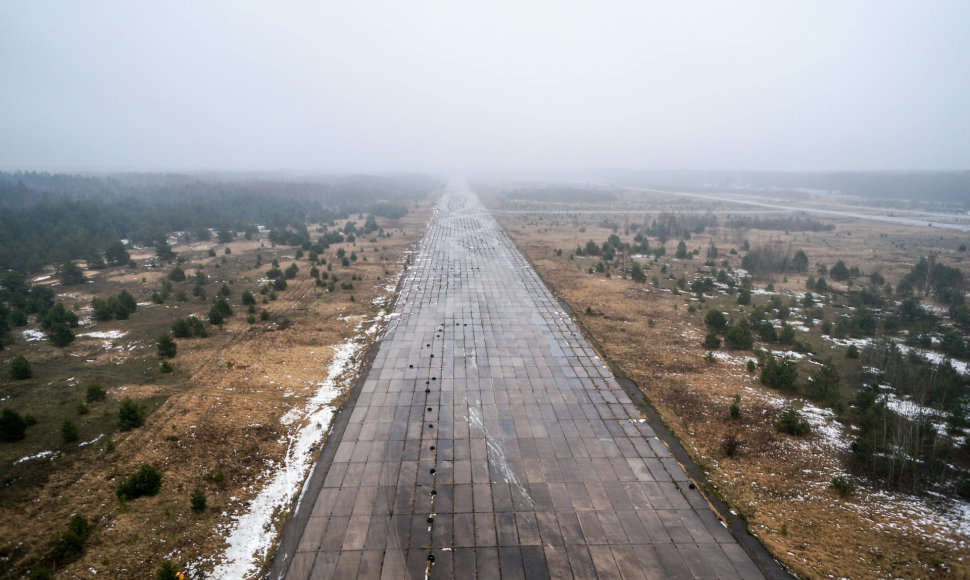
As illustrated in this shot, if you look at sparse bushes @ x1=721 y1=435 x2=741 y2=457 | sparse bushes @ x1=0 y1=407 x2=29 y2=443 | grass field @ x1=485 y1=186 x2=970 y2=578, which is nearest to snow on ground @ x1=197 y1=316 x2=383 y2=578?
sparse bushes @ x1=0 y1=407 x2=29 y2=443

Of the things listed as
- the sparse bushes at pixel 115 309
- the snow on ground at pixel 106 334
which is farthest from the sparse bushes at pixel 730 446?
the sparse bushes at pixel 115 309

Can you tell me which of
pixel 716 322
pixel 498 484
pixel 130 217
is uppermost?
pixel 130 217

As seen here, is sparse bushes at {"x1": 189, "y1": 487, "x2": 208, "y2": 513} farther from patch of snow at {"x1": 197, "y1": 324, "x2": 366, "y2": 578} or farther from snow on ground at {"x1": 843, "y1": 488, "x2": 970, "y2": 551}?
snow on ground at {"x1": 843, "y1": 488, "x2": 970, "y2": 551}

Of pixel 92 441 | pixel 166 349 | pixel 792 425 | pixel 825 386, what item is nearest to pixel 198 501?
pixel 92 441

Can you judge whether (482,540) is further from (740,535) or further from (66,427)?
(66,427)

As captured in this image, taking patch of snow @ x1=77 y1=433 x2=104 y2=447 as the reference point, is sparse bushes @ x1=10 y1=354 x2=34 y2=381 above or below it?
above

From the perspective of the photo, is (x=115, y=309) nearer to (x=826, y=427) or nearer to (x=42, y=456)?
(x=42, y=456)
